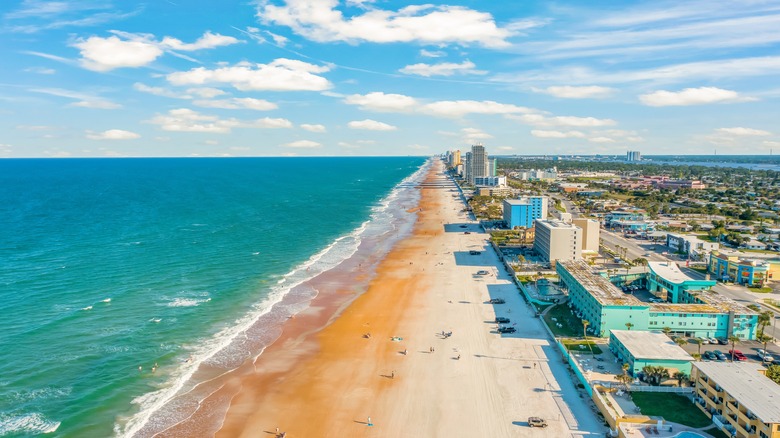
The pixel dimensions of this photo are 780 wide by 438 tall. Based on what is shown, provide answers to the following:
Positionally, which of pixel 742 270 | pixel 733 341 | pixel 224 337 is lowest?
pixel 224 337

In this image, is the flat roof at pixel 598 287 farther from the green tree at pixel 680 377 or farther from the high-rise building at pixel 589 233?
the high-rise building at pixel 589 233

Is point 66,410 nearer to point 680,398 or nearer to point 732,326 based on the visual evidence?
point 680,398

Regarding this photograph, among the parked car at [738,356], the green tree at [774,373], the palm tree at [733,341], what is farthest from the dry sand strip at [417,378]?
the parked car at [738,356]

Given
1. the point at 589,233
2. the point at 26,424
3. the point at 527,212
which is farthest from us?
the point at 527,212

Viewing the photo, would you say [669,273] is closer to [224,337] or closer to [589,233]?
[589,233]

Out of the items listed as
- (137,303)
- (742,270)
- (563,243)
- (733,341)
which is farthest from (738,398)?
(137,303)

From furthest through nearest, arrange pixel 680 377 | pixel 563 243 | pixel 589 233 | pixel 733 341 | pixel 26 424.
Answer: pixel 589 233, pixel 563 243, pixel 733 341, pixel 680 377, pixel 26 424

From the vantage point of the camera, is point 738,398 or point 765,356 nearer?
point 738,398

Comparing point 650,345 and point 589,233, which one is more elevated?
point 589,233
